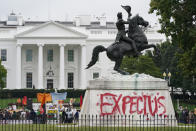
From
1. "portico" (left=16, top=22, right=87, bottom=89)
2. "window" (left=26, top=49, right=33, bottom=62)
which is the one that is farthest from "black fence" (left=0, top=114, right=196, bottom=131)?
"window" (left=26, top=49, right=33, bottom=62)

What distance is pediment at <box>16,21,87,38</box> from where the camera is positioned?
82438 mm

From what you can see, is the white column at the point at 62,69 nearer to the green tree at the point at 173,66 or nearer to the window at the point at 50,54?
the window at the point at 50,54

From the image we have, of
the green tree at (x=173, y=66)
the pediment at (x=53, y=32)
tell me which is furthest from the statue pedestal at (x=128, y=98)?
the pediment at (x=53, y=32)

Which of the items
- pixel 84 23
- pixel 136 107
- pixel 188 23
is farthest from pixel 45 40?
pixel 136 107

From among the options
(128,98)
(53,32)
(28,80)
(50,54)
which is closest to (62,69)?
(50,54)

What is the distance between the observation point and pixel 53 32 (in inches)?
3265

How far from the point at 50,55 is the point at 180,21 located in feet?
189

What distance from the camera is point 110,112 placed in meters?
20.4

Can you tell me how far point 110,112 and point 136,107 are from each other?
101 centimetres

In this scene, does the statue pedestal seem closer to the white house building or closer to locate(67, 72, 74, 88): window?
the white house building

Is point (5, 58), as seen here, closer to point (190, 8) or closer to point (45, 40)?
point (45, 40)

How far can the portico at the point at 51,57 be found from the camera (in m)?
82.0

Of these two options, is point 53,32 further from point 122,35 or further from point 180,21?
point 122,35

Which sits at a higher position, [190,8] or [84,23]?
[84,23]
